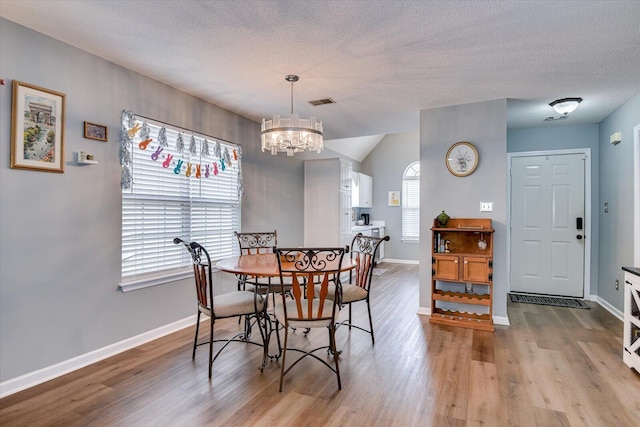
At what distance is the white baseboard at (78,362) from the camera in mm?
2270

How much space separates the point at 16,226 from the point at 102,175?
2.35 feet

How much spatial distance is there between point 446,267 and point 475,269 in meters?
0.29

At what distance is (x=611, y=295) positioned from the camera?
4.22m

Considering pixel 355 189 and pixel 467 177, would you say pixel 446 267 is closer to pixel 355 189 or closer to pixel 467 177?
pixel 467 177

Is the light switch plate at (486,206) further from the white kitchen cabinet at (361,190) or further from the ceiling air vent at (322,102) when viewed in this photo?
the white kitchen cabinet at (361,190)

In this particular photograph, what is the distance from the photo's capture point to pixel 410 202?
805 cm

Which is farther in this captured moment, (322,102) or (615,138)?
(615,138)

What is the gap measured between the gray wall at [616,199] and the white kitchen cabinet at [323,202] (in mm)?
3652

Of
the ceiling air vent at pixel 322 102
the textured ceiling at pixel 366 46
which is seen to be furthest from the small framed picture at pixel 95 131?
the ceiling air vent at pixel 322 102

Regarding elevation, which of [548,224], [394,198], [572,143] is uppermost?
[572,143]

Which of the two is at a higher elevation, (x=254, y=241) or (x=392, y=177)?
(x=392, y=177)

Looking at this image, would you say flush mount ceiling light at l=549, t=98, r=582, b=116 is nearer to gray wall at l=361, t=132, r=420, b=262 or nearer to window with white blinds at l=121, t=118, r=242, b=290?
window with white blinds at l=121, t=118, r=242, b=290

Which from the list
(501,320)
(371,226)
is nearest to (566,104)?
(501,320)

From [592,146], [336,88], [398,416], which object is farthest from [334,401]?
[592,146]
